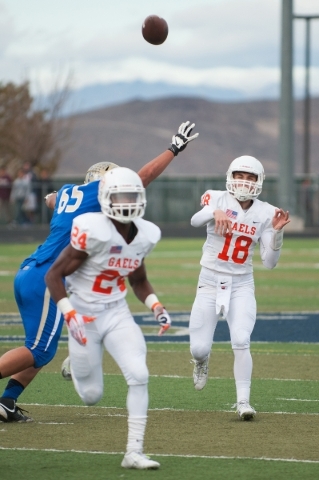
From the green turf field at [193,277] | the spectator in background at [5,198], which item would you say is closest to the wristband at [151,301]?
the green turf field at [193,277]

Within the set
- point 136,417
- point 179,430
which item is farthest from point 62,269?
point 179,430

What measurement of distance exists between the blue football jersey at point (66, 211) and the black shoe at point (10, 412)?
3.05 feet

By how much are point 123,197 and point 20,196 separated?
24951 millimetres

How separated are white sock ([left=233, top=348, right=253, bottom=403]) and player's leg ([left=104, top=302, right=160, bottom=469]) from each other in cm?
154

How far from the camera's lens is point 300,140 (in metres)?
106

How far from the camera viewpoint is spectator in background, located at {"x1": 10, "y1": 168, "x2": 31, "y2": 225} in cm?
3002

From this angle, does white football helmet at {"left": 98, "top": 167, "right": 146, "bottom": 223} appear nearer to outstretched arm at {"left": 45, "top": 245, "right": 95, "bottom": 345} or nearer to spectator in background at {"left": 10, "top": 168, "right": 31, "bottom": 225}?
outstretched arm at {"left": 45, "top": 245, "right": 95, "bottom": 345}

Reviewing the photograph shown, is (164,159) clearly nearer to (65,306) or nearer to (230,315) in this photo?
(230,315)

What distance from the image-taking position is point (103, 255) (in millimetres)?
5773

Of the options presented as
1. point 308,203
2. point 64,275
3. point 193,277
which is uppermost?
point 308,203

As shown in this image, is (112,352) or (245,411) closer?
(112,352)

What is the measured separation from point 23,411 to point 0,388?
1061 millimetres

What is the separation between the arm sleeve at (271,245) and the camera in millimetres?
7312

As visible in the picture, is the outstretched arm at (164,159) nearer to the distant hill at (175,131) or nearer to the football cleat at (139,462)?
the football cleat at (139,462)
